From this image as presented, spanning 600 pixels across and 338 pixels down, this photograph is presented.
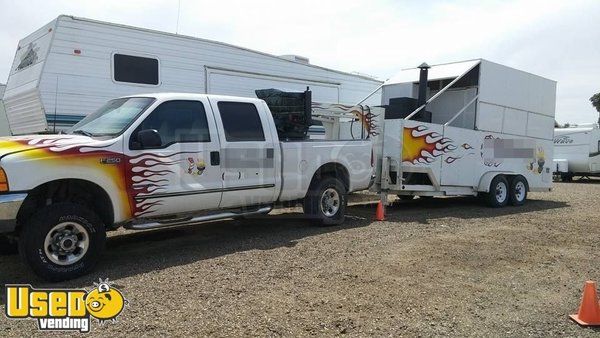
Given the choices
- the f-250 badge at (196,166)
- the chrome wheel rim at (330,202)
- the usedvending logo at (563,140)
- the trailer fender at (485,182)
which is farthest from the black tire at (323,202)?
the usedvending logo at (563,140)

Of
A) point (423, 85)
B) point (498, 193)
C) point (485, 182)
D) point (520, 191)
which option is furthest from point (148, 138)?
point (520, 191)

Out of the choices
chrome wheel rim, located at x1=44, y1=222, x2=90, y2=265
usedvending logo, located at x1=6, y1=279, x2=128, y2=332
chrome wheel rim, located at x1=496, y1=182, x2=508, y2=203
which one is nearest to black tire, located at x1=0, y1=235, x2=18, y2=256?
chrome wheel rim, located at x1=44, y1=222, x2=90, y2=265

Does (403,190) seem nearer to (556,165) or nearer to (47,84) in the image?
(47,84)

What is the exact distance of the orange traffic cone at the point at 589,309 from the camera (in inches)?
165

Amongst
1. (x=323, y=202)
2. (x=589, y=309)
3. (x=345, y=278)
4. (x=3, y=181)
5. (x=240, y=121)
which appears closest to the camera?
(x=589, y=309)

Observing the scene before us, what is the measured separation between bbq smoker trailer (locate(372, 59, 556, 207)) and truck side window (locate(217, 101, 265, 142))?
3.34 m

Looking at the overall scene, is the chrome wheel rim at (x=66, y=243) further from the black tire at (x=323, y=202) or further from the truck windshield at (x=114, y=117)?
the black tire at (x=323, y=202)

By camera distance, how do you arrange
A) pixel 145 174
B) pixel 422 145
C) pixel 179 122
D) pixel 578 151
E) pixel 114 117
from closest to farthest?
pixel 145 174
pixel 114 117
pixel 179 122
pixel 422 145
pixel 578 151

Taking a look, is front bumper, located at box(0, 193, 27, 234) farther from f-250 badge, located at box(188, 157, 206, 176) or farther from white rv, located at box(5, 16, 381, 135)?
white rv, located at box(5, 16, 381, 135)

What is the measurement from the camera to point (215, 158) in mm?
6438

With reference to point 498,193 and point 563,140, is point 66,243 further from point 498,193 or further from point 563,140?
point 563,140

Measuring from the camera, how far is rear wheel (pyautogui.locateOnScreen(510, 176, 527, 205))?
38.5ft

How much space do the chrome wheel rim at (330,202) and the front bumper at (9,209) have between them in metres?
4.53

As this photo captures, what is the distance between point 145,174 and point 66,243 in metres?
1.13
